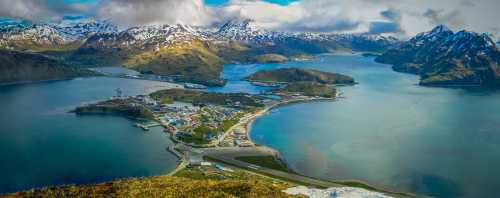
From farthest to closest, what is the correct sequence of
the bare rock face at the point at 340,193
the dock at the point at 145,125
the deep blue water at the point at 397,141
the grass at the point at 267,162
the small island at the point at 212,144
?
1. the dock at the point at 145,125
2. the grass at the point at 267,162
3. the deep blue water at the point at 397,141
4. the small island at the point at 212,144
5. the bare rock face at the point at 340,193

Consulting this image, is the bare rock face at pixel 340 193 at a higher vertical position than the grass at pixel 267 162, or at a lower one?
higher

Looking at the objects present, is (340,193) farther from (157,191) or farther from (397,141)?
A: (397,141)

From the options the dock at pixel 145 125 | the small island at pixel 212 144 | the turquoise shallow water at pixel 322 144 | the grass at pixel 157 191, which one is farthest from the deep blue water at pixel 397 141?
the grass at pixel 157 191

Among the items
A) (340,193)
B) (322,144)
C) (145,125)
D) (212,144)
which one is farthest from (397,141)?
(340,193)

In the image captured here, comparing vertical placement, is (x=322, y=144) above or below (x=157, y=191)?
below

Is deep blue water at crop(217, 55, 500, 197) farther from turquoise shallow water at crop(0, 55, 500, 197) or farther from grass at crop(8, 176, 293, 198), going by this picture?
grass at crop(8, 176, 293, 198)

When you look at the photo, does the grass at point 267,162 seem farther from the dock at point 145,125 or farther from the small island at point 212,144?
the dock at point 145,125

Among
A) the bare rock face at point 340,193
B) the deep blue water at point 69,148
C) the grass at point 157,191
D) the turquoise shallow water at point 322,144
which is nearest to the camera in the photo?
the bare rock face at point 340,193
